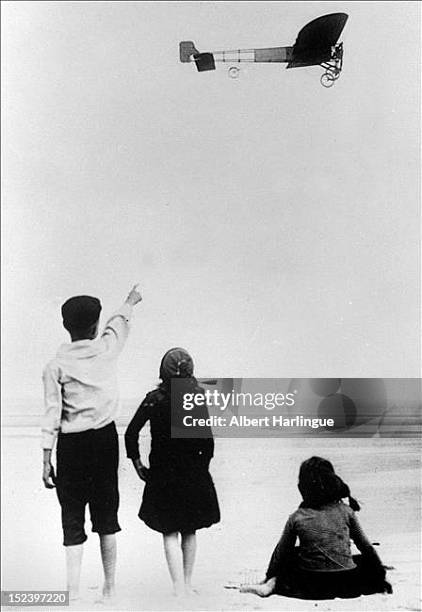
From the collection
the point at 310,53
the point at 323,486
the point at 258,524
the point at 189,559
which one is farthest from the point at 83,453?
the point at 310,53

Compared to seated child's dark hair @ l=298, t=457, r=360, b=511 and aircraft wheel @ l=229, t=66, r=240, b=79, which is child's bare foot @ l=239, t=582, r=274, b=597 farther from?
aircraft wheel @ l=229, t=66, r=240, b=79

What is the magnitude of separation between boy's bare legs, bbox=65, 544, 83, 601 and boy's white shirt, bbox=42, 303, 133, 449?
304 mm

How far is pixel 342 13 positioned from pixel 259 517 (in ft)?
4.93

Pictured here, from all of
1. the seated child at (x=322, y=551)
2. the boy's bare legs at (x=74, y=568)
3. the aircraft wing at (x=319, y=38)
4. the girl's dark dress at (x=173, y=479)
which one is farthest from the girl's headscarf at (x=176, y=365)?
the aircraft wing at (x=319, y=38)

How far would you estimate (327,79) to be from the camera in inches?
79.1

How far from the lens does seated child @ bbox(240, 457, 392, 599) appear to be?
1886mm

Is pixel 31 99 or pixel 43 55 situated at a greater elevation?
pixel 43 55

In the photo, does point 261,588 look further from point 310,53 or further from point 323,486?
point 310,53

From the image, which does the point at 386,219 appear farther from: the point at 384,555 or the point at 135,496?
the point at 135,496

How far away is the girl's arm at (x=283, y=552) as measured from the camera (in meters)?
1.90

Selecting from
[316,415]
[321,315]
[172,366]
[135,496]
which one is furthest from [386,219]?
[135,496]

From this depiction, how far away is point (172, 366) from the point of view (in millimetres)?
1964

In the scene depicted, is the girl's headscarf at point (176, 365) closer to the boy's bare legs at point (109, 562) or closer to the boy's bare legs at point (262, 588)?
the boy's bare legs at point (109, 562)

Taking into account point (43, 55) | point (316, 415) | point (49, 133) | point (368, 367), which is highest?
point (43, 55)
